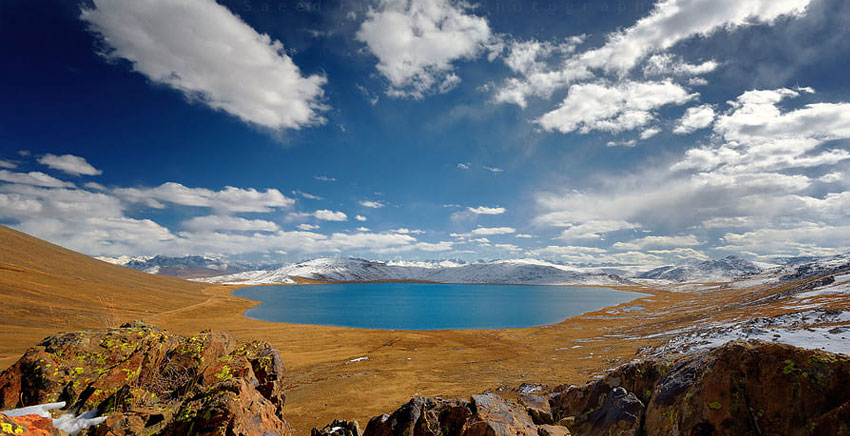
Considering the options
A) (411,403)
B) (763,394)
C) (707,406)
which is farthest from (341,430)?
(763,394)

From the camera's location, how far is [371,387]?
28828 mm

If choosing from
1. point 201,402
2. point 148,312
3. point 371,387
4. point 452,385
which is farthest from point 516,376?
point 148,312

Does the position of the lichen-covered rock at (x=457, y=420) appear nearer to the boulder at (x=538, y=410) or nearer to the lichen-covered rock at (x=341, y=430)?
the lichen-covered rock at (x=341, y=430)

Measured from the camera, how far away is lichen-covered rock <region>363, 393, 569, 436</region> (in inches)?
394

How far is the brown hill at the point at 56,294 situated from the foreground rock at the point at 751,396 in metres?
21.9

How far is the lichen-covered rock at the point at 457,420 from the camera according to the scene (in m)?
10.0

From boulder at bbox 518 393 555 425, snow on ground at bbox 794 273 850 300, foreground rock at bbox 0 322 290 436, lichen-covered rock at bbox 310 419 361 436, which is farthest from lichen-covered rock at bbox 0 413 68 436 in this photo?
snow on ground at bbox 794 273 850 300

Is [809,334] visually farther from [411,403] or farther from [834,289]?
[834,289]

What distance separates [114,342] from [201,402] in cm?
564

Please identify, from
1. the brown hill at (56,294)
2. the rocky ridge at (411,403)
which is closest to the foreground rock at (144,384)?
the rocky ridge at (411,403)

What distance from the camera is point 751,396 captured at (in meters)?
8.48

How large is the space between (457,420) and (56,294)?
3879 inches

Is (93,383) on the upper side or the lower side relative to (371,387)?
upper

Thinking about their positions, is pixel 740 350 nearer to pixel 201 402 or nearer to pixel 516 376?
pixel 201 402
